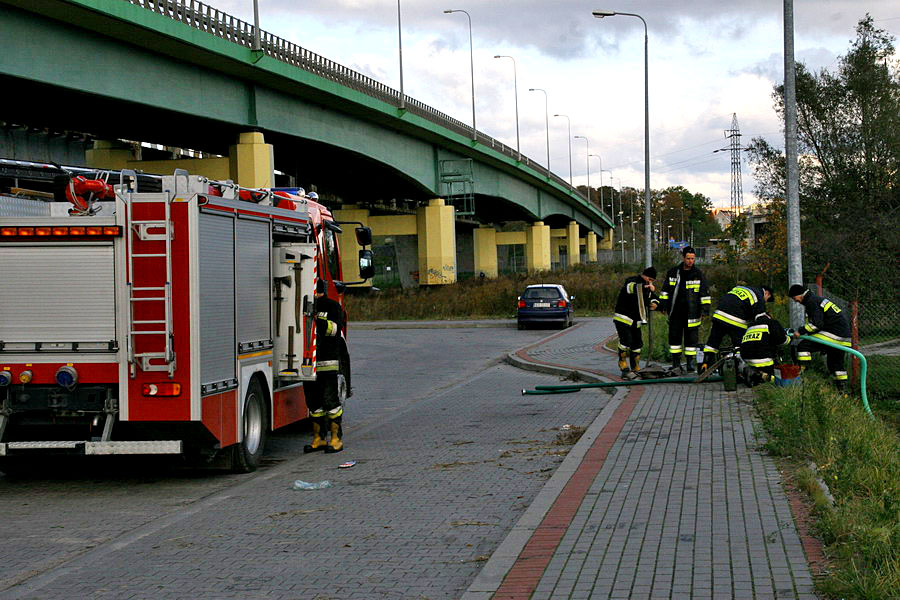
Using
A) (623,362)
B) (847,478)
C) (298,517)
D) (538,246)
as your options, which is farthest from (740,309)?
(538,246)

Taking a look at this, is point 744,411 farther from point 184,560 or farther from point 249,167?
point 249,167

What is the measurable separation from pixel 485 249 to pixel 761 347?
6910 cm

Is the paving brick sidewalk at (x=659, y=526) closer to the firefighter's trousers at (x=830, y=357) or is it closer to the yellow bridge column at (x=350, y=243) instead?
the firefighter's trousers at (x=830, y=357)

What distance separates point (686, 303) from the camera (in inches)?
627

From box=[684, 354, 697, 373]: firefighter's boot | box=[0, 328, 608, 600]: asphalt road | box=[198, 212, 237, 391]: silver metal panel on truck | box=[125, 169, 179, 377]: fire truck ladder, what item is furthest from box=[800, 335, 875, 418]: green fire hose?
box=[125, 169, 179, 377]: fire truck ladder

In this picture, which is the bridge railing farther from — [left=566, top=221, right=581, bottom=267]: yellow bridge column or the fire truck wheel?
[left=566, top=221, right=581, bottom=267]: yellow bridge column

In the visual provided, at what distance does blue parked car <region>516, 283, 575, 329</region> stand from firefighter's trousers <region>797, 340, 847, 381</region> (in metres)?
21.1

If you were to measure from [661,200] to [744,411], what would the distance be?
522ft

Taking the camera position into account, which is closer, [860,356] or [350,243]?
[860,356]

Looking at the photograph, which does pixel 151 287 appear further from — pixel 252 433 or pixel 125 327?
pixel 252 433

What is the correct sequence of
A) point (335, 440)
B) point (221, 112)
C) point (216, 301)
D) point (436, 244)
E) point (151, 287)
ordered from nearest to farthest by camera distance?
point (151, 287) → point (216, 301) → point (335, 440) → point (221, 112) → point (436, 244)

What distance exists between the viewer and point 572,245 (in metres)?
92.9

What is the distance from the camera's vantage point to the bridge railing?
2261 centimetres

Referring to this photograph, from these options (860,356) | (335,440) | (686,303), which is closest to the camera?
(335,440)
